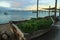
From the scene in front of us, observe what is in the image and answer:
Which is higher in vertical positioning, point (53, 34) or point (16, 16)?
point (16, 16)

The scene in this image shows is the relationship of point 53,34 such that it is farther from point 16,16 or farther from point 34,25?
point 16,16

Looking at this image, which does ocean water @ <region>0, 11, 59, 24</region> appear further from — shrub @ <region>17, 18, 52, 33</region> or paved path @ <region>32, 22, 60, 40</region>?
paved path @ <region>32, 22, 60, 40</region>

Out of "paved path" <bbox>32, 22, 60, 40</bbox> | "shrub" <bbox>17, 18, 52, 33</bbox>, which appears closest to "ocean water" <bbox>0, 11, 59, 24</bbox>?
"shrub" <bbox>17, 18, 52, 33</bbox>

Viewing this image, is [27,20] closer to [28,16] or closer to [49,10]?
[28,16]

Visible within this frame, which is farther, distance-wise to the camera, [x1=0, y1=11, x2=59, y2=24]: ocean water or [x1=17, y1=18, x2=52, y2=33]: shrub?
[x1=17, y1=18, x2=52, y2=33]: shrub

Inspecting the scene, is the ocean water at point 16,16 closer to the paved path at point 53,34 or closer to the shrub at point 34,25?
the shrub at point 34,25

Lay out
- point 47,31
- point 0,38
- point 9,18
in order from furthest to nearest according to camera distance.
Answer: point 47,31, point 9,18, point 0,38

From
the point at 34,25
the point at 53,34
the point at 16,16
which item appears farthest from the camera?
the point at 53,34

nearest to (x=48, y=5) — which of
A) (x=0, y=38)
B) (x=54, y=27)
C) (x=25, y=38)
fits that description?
(x=54, y=27)

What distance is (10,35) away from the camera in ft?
8.57

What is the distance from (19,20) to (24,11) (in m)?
0.17

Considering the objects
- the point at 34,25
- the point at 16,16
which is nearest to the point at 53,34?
the point at 34,25

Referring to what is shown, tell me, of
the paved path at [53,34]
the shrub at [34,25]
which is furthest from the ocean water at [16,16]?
the paved path at [53,34]

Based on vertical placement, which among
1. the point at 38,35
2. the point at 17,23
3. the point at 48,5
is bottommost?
the point at 38,35
